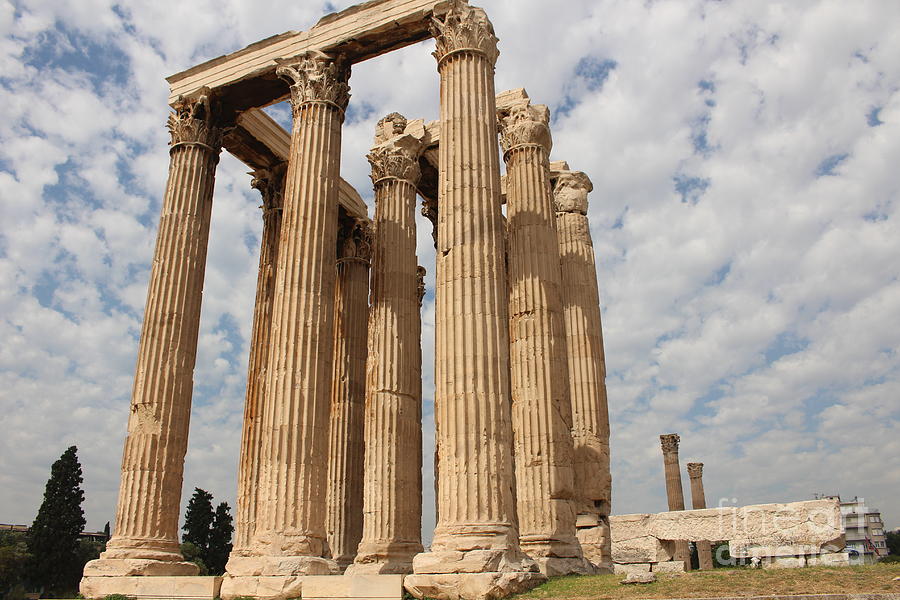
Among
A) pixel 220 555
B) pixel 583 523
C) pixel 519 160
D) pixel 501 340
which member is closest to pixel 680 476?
pixel 583 523

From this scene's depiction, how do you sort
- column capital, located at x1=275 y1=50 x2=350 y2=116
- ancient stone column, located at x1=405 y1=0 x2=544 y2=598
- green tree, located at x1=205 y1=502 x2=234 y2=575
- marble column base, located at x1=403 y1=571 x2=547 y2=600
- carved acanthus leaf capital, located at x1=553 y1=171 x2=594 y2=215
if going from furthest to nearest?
green tree, located at x1=205 y1=502 x2=234 y2=575 → carved acanthus leaf capital, located at x1=553 y1=171 x2=594 y2=215 → column capital, located at x1=275 y1=50 x2=350 y2=116 → ancient stone column, located at x1=405 y1=0 x2=544 y2=598 → marble column base, located at x1=403 y1=571 x2=547 y2=600

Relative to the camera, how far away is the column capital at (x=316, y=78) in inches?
917

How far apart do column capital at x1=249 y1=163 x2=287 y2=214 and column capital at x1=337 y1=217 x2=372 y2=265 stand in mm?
3331

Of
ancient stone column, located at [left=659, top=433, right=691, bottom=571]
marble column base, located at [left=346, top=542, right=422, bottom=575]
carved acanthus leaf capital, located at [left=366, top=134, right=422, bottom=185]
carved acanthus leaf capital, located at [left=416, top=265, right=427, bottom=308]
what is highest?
carved acanthus leaf capital, located at [left=366, top=134, right=422, bottom=185]

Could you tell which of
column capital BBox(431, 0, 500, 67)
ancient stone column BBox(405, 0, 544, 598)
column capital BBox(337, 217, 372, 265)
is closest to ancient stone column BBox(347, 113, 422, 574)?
column capital BBox(337, 217, 372, 265)

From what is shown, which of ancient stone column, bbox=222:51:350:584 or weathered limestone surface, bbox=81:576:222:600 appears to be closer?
ancient stone column, bbox=222:51:350:584

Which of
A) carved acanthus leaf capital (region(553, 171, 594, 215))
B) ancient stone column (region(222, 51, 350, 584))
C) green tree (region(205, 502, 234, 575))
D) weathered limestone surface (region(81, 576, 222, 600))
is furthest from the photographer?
green tree (region(205, 502, 234, 575))

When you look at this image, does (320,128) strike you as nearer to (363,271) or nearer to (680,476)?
(363,271)

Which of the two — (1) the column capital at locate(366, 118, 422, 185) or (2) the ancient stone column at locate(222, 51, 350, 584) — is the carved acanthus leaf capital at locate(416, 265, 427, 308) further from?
(2) the ancient stone column at locate(222, 51, 350, 584)

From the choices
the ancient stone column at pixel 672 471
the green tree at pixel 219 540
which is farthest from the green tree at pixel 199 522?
the ancient stone column at pixel 672 471

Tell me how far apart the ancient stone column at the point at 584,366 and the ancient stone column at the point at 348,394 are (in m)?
8.12

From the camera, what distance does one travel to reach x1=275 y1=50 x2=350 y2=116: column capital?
23281 millimetres

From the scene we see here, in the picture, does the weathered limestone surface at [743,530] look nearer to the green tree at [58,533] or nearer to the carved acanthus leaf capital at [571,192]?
the carved acanthus leaf capital at [571,192]

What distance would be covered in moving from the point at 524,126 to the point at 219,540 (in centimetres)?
5175
